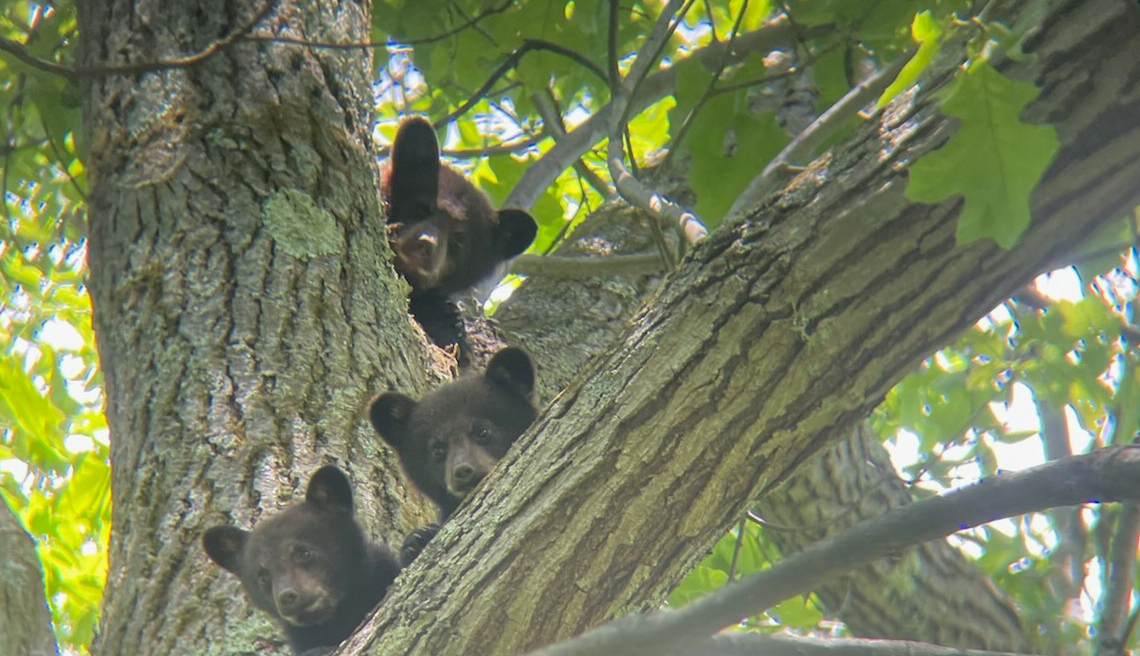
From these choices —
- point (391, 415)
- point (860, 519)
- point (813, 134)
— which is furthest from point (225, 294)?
point (860, 519)

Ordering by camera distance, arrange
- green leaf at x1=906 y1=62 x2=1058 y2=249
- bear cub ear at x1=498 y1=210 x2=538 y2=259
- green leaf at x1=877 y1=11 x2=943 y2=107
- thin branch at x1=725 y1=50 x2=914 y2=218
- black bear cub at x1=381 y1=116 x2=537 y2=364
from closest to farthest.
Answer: green leaf at x1=906 y1=62 x2=1058 y2=249 < green leaf at x1=877 y1=11 x2=943 y2=107 < thin branch at x1=725 y1=50 x2=914 y2=218 < black bear cub at x1=381 y1=116 x2=537 y2=364 < bear cub ear at x1=498 y1=210 x2=538 y2=259

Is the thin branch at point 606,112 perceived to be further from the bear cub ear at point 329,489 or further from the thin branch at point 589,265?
the bear cub ear at point 329,489

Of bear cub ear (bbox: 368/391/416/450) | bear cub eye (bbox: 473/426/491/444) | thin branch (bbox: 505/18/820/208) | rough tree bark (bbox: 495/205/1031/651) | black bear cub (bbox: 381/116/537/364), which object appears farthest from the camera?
black bear cub (bbox: 381/116/537/364)

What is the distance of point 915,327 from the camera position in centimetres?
255

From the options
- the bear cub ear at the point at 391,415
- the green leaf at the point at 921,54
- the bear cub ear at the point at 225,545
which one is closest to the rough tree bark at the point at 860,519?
the bear cub ear at the point at 391,415

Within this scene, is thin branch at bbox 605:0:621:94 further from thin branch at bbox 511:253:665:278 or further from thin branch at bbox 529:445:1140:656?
thin branch at bbox 529:445:1140:656

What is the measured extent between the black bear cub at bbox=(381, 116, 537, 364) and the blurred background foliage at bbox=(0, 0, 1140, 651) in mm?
224

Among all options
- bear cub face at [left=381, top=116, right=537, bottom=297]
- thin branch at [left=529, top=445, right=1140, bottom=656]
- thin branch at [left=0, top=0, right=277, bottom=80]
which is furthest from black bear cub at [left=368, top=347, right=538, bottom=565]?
thin branch at [left=529, top=445, right=1140, bottom=656]

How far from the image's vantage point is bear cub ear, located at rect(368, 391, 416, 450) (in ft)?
13.7

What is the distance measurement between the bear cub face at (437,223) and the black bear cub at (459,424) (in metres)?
2.04

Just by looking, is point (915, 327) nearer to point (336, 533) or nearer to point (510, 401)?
point (336, 533)

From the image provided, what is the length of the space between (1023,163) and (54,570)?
479 centimetres

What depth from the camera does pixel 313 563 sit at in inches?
156

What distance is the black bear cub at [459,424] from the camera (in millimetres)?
4301
